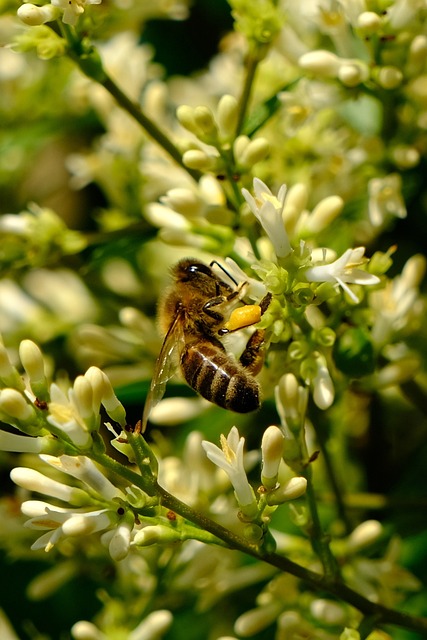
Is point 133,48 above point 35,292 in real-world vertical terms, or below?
above

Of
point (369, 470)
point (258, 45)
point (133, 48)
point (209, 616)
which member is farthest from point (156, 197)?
point (209, 616)

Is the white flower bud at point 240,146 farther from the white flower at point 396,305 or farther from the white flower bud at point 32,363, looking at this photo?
the white flower bud at point 32,363

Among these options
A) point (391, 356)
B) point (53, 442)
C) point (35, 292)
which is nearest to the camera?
point (53, 442)

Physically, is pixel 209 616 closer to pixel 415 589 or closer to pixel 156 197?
pixel 415 589

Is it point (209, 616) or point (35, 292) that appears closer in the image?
point (209, 616)

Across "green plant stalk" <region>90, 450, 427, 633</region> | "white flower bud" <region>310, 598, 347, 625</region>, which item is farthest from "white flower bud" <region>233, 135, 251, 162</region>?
"white flower bud" <region>310, 598, 347, 625</region>

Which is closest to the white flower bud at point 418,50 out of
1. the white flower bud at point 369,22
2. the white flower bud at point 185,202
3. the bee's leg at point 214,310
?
the white flower bud at point 369,22

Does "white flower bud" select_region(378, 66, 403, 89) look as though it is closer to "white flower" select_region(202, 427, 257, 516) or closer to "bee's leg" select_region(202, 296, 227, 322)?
"bee's leg" select_region(202, 296, 227, 322)
